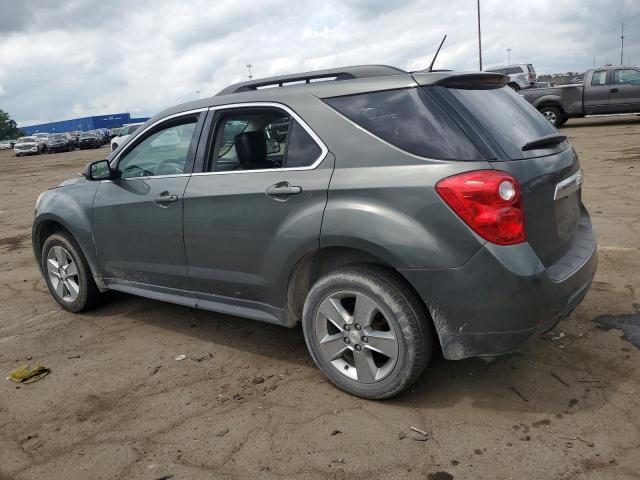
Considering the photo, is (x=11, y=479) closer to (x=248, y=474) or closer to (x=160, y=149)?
(x=248, y=474)

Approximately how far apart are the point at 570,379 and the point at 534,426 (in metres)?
0.54

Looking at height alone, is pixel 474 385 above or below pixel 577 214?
below

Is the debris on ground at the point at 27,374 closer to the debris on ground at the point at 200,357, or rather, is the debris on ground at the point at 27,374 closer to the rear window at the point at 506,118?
the debris on ground at the point at 200,357

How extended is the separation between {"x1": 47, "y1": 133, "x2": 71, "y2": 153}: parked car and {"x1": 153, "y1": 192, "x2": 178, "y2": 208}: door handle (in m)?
46.5

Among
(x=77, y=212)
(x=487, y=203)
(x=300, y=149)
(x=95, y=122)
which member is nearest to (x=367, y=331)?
(x=487, y=203)

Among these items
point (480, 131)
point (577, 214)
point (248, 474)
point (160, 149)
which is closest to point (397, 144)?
point (480, 131)

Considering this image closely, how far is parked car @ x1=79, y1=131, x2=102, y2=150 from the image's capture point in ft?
152

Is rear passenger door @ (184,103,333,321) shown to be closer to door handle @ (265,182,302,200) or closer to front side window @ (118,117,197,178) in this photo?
door handle @ (265,182,302,200)

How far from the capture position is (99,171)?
425 cm

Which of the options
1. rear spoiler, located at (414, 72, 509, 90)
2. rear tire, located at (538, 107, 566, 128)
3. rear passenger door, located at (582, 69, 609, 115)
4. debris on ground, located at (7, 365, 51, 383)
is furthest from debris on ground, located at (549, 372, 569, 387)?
rear passenger door, located at (582, 69, 609, 115)

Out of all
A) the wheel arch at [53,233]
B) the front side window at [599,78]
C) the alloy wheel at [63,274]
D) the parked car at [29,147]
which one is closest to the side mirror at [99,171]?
the wheel arch at [53,233]

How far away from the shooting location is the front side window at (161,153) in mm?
3855

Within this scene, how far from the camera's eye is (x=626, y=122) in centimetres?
1962

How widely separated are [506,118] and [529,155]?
11.2 inches
